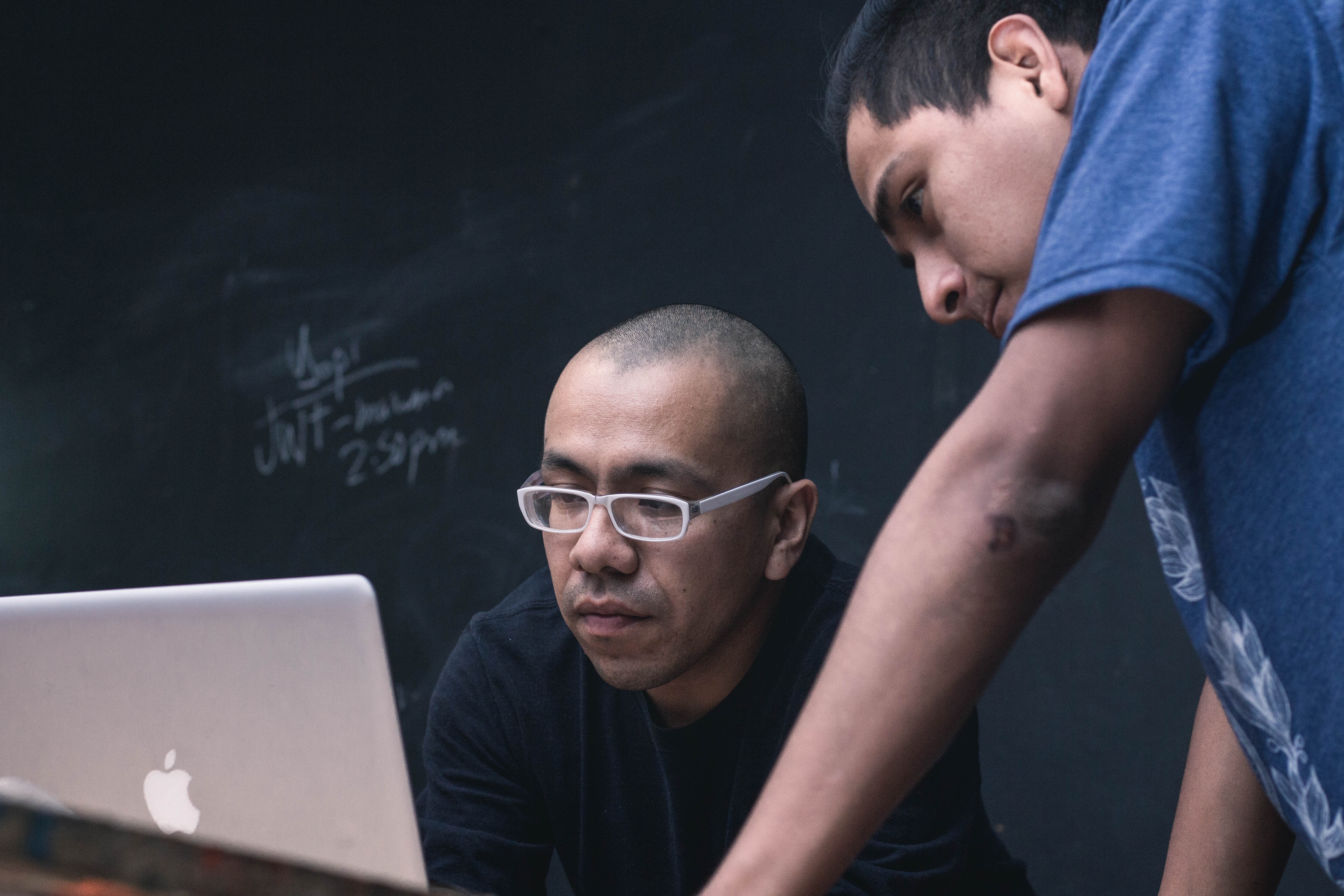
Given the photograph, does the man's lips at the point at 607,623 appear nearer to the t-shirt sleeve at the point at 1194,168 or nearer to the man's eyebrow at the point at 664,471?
the man's eyebrow at the point at 664,471

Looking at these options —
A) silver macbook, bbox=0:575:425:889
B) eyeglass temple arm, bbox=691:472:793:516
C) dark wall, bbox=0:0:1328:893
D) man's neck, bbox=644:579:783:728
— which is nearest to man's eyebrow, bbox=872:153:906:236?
silver macbook, bbox=0:575:425:889

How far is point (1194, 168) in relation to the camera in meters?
0.47

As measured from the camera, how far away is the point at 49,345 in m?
2.04

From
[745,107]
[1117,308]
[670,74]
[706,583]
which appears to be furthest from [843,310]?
[1117,308]

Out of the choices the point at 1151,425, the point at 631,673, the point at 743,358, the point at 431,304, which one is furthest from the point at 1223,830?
the point at 431,304

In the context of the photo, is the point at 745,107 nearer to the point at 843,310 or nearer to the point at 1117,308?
the point at 843,310

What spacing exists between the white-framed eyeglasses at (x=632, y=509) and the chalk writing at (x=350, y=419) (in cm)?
99

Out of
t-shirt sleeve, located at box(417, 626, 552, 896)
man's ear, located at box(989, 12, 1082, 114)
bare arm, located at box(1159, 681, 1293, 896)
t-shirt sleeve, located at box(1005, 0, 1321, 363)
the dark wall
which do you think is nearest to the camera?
t-shirt sleeve, located at box(1005, 0, 1321, 363)

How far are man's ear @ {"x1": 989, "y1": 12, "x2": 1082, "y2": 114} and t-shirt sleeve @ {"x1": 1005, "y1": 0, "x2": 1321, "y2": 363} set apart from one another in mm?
125

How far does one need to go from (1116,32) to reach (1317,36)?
0.30 ft

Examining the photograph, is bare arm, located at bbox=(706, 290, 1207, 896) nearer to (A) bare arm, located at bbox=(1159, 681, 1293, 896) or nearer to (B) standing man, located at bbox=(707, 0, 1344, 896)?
(B) standing man, located at bbox=(707, 0, 1344, 896)

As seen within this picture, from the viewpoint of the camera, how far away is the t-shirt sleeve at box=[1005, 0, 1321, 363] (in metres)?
0.46

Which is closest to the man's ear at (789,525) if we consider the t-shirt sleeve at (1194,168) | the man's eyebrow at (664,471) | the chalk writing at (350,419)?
the man's eyebrow at (664,471)

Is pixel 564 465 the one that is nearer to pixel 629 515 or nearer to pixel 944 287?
pixel 629 515
